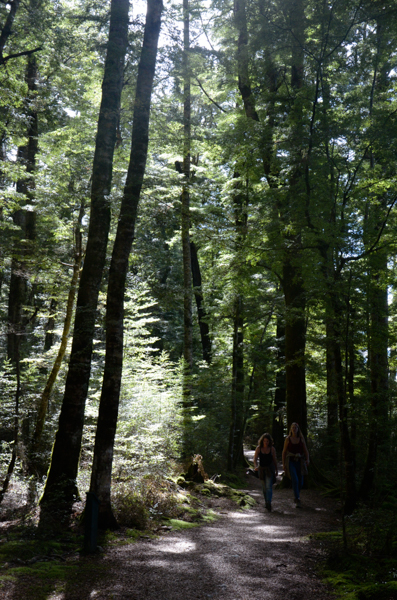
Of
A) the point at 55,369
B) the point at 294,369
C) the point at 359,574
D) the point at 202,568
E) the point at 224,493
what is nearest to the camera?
the point at 359,574

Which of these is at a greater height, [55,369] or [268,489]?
[55,369]

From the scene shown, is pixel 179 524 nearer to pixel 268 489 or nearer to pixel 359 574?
pixel 268 489

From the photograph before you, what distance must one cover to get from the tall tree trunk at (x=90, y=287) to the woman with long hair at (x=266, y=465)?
390cm

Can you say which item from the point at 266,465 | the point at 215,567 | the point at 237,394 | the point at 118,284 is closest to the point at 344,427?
the point at 266,465

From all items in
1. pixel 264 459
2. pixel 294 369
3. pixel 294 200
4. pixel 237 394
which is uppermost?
pixel 294 200

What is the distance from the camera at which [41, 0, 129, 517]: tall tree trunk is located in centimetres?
691

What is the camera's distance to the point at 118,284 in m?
6.88

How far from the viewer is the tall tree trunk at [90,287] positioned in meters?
6.91

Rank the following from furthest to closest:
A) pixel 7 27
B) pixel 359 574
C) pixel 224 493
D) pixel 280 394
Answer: pixel 280 394 → pixel 224 493 → pixel 7 27 → pixel 359 574

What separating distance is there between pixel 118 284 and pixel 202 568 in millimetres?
4345

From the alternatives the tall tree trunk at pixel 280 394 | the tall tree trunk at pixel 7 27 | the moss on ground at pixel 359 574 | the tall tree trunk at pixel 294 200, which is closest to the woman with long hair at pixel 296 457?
the tall tree trunk at pixel 294 200

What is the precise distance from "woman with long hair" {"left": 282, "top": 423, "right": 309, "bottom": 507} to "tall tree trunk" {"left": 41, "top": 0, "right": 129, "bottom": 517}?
444 centimetres

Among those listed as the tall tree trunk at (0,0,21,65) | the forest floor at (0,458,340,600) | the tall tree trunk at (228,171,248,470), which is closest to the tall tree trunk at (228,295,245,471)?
the tall tree trunk at (228,171,248,470)

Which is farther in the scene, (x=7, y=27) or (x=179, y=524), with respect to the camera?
(x=7, y=27)
